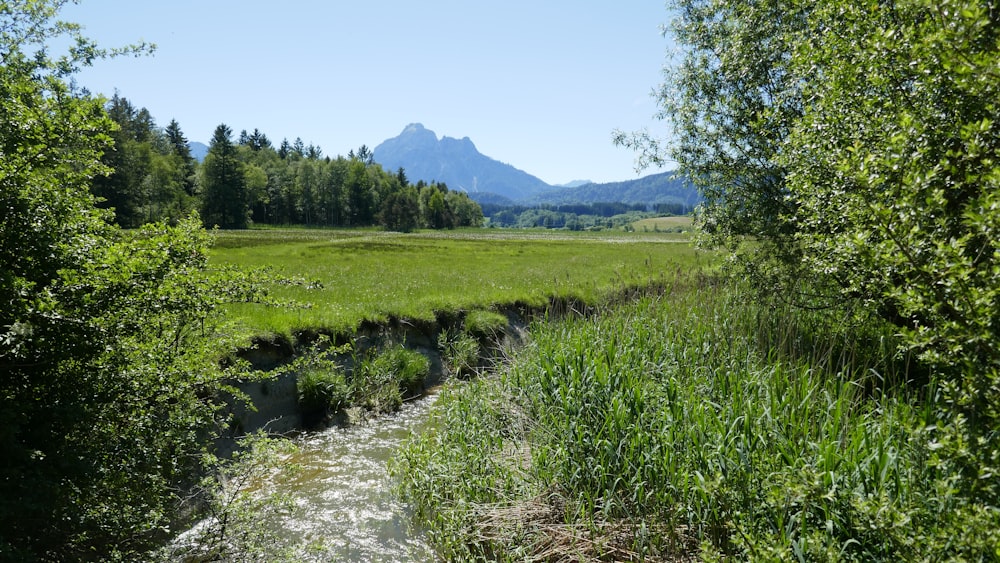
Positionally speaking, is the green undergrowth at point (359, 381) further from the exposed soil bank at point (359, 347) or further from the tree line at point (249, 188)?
the tree line at point (249, 188)

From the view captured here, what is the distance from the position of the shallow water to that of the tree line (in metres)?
61.6

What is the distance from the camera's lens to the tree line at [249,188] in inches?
2719

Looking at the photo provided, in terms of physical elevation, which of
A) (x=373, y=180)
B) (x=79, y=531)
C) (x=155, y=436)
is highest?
(x=373, y=180)

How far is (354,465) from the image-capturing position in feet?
30.2

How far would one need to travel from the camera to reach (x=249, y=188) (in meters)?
92.1

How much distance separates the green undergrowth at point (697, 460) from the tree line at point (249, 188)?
65493 millimetres

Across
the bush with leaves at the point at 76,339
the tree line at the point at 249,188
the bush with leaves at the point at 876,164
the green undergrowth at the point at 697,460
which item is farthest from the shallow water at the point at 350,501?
the tree line at the point at 249,188

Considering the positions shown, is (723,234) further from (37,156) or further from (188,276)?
(37,156)

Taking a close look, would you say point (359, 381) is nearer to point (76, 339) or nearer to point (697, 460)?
point (76, 339)

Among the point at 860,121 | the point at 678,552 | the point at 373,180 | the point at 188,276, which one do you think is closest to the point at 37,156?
the point at 188,276

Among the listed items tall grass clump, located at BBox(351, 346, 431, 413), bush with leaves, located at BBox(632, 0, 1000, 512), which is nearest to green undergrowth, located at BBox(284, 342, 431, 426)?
tall grass clump, located at BBox(351, 346, 431, 413)

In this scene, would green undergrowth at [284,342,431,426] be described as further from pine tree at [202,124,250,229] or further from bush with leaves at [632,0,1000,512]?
pine tree at [202,124,250,229]

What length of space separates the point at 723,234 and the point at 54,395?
13.2m

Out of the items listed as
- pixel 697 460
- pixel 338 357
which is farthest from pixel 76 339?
pixel 338 357
